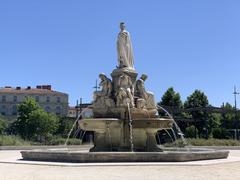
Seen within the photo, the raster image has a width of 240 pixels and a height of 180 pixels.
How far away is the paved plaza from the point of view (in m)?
13.4

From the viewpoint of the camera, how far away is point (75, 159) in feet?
59.1

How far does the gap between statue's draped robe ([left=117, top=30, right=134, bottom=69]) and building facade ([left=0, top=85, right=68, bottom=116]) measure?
9651cm

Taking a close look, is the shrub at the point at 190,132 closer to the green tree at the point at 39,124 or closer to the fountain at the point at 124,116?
the green tree at the point at 39,124

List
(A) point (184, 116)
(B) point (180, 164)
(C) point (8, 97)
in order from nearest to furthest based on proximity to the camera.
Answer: (B) point (180, 164) < (A) point (184, 116) < (C) point (8, 97)

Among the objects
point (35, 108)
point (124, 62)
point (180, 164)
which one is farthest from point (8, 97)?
point (180, 164)

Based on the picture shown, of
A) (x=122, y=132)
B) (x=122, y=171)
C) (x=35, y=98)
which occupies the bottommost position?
(x=122, y=171)

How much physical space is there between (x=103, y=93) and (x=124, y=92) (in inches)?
52.4

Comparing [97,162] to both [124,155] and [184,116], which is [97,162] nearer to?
[124,155]

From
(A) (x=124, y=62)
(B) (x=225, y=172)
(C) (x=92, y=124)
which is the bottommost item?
(B) (x=225, y=172)

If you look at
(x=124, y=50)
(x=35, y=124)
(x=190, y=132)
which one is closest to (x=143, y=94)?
(x=124, y=50)

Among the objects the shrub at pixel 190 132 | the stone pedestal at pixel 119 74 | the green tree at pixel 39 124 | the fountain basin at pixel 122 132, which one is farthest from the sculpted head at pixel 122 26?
the green tree at pixel 39 124

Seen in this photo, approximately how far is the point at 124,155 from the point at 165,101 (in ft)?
164

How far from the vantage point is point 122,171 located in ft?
48.9

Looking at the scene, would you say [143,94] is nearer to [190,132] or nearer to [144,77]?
[144,77]
